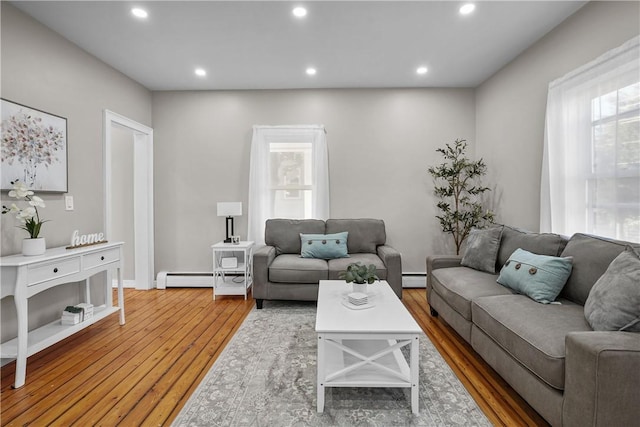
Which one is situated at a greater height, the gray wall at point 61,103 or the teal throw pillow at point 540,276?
the gray wall at point 61,103

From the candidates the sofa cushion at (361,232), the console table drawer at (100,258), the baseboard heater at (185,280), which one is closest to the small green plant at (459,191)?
the sofa cushion at (361,232)

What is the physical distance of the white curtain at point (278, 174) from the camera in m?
4.32

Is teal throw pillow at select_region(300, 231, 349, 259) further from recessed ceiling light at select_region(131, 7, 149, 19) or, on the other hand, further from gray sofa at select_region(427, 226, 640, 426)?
recessed ceiling light at select_region(131, 7, 149, 19)

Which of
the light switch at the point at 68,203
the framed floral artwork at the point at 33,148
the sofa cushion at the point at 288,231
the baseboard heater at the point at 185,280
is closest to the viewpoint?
the framed floral artwork at the point at 33,148

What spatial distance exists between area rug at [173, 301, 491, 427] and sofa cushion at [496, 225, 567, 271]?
3.84ft

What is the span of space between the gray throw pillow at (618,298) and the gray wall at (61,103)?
3914 mm

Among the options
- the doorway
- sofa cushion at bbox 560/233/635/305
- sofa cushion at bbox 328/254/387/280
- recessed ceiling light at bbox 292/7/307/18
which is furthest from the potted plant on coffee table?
the doorway

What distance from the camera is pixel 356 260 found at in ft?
12.0

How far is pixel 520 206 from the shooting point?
11.3ft

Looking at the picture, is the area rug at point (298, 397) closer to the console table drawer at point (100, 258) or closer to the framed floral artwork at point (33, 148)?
the console table drawer at point (100, 258)

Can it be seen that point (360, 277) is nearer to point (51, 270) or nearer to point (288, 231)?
point (288, 231)

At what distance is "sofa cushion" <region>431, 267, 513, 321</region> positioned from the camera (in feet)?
7.91

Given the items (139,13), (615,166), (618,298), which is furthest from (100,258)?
(615,166)

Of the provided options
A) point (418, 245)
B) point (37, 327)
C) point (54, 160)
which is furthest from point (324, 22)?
point (37, 327)
